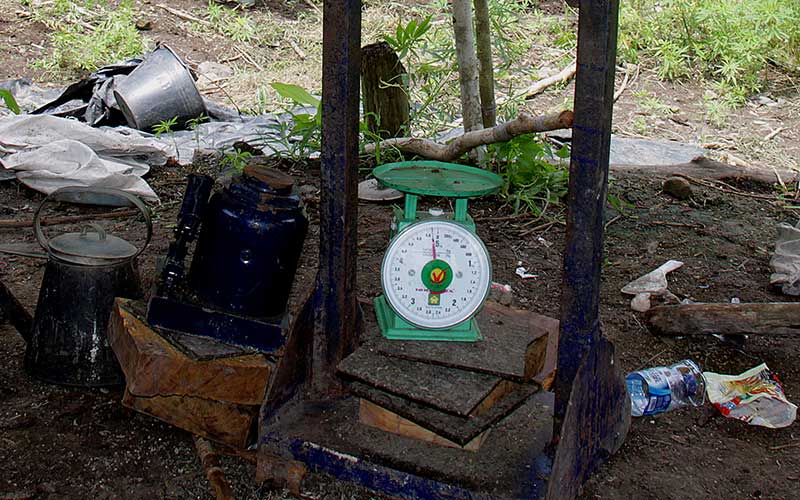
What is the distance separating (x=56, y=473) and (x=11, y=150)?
263 centimetres

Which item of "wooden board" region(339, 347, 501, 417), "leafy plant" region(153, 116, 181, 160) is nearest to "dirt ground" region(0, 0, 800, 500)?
"leafy plant" region(153, 116, 181, 160)

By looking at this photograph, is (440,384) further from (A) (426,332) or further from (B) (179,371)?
(B) (179,371)

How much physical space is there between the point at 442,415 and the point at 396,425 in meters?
0.16

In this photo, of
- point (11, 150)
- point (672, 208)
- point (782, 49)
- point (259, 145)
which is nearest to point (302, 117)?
point (259, 145)

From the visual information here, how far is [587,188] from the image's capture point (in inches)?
69.8

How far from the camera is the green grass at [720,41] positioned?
6668mm

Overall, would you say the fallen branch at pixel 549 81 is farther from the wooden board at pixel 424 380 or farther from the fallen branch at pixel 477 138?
the wooden board at pixel 424 380

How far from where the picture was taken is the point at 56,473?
7.10 ft

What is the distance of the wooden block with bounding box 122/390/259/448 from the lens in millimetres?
2264

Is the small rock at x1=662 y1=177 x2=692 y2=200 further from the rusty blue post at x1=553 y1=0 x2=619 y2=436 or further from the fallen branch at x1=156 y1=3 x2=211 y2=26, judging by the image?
the fallen branch at x1=156 y1=3 x2=211 y2=26

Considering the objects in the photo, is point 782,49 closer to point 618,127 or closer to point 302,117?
point 618,127

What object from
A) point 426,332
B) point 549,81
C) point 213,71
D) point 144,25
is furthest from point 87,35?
point 426,332

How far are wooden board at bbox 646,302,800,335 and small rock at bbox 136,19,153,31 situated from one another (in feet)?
18.7

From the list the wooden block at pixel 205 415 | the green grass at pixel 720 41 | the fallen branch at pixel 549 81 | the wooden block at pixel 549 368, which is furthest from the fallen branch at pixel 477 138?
the green grass at pixel 720 41
